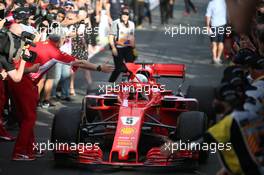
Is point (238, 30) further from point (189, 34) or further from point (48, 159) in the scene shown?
point (189, 34)

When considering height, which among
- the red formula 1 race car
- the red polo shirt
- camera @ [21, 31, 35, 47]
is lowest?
the red formula 1 race car

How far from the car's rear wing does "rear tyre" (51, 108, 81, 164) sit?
1.95m

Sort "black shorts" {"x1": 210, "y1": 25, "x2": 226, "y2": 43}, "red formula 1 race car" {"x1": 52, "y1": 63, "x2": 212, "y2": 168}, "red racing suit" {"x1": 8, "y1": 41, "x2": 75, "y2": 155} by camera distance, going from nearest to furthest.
→ "red formula 1 race car" {"x1": 52, "y1": 63, "x2": 212, "y2": 168} → "red racing suit" {"x1": 8, "y1": 41, "x2": 75, "y2": 155} → "black shorts" {"x1": 210, "y1": 25, "x2": 226, "y2": 43}

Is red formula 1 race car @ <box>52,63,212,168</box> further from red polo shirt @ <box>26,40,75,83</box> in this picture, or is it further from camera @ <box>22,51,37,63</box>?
camera @ <box>22,51,37,63</box>

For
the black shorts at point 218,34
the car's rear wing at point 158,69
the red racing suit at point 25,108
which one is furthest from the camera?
the black shorts at point 218,34

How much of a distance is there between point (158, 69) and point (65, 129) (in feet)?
9.06

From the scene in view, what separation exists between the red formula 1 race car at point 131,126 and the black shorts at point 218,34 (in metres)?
8.59

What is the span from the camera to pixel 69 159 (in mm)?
10625

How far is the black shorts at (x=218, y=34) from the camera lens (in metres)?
20.8

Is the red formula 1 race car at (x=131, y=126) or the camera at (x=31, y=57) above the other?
the camera at (x=31, y=57)

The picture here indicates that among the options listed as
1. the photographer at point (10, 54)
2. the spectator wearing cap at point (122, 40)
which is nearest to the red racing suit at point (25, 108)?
the photographer at point (10, 54)

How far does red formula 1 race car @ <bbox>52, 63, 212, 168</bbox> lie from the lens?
10.4 m

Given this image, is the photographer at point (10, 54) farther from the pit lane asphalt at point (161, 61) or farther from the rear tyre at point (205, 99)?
the rear tyre at point (205, 99)

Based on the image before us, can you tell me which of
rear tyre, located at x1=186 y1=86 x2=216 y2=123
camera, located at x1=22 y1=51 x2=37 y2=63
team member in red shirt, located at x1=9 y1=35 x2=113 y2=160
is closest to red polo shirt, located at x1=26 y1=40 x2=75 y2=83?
team member in red shirt, located at x1=9 y1=35 x2=113 y2=160
